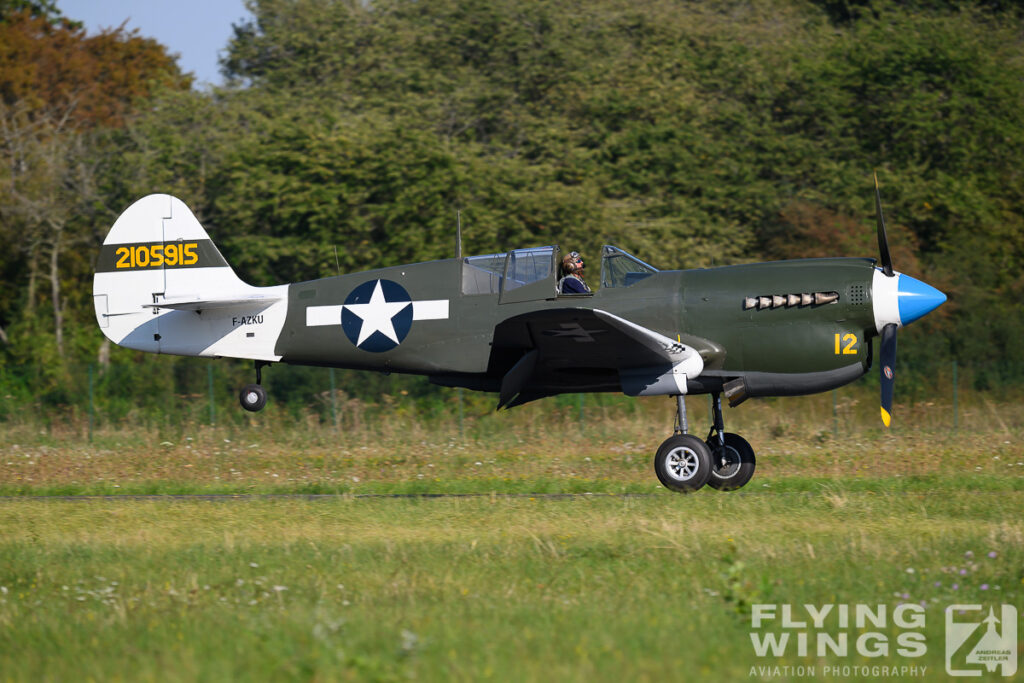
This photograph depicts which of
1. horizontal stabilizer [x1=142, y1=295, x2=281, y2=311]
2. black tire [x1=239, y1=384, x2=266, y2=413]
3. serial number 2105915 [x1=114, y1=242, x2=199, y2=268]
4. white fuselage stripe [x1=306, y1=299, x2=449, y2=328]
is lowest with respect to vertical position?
black tire [x1=239, y1=384, x2=266, y2=413]

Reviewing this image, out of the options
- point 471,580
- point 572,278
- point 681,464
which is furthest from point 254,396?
point 471,580

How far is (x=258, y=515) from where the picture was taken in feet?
33.6

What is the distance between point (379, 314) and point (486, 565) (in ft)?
16.8

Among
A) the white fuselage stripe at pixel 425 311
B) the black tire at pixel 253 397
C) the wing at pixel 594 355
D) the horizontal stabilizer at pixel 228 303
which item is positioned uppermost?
the horizontal stabilizer at pixel 228 303

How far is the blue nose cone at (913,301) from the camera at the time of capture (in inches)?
419

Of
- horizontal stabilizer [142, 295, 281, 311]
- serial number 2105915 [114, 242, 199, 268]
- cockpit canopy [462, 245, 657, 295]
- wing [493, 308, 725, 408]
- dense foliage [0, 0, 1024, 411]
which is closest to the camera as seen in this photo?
wing [493, 308, 725, 408]

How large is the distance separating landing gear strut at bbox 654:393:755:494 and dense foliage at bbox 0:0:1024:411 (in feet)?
40.4

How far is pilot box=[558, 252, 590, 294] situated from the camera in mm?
11438

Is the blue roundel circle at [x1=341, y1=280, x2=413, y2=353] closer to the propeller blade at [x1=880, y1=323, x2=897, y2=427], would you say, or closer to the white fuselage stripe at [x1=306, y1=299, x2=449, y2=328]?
the white fuselage stripe at [x1=306, y1=299, x2=449, y2=328]

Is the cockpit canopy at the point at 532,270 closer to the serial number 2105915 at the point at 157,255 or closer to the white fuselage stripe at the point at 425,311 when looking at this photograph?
the white fuselage stripe at the point at 425,311

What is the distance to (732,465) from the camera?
Result: 11406 mm

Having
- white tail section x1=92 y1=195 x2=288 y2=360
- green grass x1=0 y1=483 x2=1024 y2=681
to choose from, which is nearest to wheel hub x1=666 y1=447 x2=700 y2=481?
green grass x1=0 y1=483 x2=1024 y2=681

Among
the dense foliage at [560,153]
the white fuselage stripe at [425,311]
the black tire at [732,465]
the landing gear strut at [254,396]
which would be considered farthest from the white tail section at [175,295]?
the dense foliage at [560,153]

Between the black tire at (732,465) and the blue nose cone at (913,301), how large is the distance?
2.09 m
